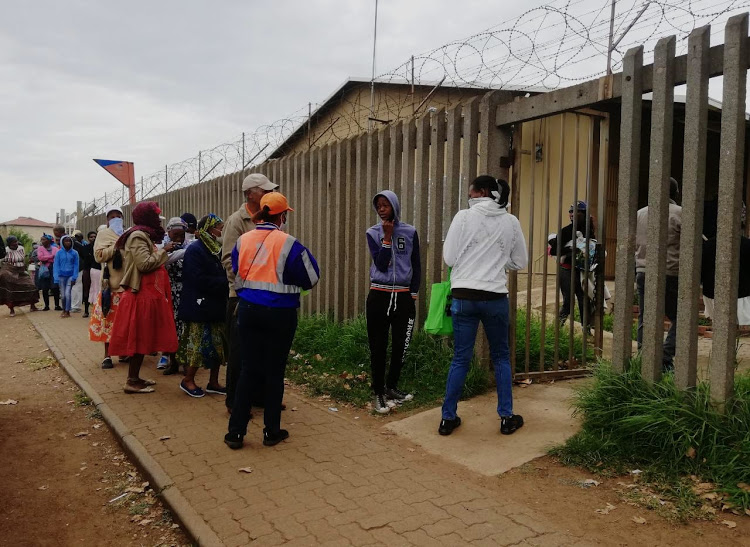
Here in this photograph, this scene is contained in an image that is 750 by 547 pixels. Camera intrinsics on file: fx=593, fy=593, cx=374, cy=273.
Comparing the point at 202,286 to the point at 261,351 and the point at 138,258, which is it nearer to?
the point at 138,258

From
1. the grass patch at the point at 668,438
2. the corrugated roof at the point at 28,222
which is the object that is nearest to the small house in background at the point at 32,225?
the corrugated roof at the point at 28,222

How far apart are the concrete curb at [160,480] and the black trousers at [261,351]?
2.01 feet

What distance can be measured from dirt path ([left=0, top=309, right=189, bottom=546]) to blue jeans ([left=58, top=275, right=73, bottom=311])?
654 cm

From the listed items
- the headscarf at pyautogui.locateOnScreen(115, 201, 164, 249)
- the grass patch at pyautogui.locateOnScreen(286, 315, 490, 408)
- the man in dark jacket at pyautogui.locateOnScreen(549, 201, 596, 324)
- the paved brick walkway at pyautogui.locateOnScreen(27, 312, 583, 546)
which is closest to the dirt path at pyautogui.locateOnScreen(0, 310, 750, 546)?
the paved brick walkway at pyautogui.locateOnScreen(27, 312, 583, 546)

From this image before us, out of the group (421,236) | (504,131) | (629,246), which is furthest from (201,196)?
(629,246)

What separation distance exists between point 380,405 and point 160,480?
6.59 feet

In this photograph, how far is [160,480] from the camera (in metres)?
3.81

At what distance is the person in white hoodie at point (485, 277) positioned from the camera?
433 cm

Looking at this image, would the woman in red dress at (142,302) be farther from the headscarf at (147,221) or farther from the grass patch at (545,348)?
the grass patch at (545,348)

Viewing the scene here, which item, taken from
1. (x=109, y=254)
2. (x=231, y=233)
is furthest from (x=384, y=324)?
(x=109, y=254)

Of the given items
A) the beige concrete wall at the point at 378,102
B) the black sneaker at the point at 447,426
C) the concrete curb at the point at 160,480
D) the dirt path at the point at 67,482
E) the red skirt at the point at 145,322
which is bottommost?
Result: the dirt path at the point at 67,482

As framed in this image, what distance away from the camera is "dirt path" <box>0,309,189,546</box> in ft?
11.3

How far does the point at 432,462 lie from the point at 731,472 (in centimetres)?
178

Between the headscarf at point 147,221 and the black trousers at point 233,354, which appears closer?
the black trousers at point 233,354
